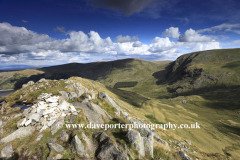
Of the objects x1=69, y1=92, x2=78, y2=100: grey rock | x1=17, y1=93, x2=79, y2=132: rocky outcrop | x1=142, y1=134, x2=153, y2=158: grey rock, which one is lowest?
x1=142, y1=134, x2=153, y2=158: grey rock

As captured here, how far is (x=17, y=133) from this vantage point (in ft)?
43.8

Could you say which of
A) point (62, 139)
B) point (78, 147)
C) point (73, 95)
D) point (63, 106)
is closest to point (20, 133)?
point (62, 139)

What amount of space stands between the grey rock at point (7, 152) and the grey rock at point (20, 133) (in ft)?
4.74

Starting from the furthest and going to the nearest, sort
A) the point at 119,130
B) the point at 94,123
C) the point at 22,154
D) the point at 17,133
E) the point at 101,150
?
the point at 94,123 < the point at 119,130 < the point at 17,133 < the point at 101,150 < the point at 22,154

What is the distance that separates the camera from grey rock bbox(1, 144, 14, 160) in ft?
35.8

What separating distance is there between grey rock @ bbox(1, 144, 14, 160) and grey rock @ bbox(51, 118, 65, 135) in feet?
13.1

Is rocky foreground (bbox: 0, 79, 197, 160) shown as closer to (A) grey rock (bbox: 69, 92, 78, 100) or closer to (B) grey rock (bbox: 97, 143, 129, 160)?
(B) grey rock (bbox: 97, 143, 129, 160)

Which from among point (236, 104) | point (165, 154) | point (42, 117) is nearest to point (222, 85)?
point (236, 104)

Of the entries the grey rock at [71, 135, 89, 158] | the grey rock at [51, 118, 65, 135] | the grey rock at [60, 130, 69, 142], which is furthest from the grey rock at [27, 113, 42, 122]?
the grey rock at [71, 135, 89, 158]

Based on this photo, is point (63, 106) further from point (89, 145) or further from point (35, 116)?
point (89, 145)

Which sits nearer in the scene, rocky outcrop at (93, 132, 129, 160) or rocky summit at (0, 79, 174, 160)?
rocky outcrop at (93, 132, 129, 160)

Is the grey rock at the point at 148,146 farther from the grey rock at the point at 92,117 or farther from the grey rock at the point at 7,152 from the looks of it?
the grey rock at the point at 7,152

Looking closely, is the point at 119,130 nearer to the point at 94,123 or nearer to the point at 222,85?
the point at 94,123

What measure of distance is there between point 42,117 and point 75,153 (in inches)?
312
